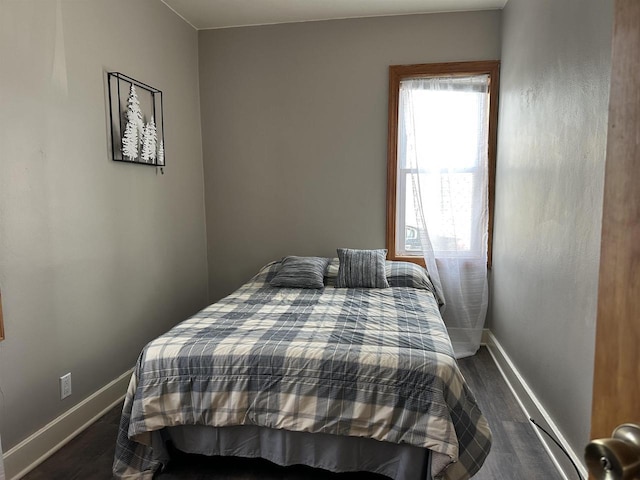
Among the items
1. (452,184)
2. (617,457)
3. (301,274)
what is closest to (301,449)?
(301,274)

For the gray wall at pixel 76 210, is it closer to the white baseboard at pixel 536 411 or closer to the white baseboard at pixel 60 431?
the white baseboard at pixel 60 431

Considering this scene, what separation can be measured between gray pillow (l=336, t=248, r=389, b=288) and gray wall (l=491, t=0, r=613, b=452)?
91 centimetres

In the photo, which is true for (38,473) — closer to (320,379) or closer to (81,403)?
(81,403)

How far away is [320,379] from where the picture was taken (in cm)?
184

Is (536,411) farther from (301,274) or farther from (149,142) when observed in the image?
(149,142)

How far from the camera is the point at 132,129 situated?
2.75 m

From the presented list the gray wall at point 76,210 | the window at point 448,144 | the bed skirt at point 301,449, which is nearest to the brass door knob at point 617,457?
the bed skirt at point 301,449

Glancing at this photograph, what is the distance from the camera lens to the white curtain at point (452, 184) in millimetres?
3422

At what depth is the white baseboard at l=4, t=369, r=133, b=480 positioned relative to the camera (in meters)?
1.98

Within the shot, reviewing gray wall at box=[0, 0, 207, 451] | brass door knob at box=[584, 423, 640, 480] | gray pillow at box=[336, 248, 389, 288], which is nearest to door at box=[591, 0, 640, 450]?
brass door knob at box=[584, 423, 640, 480]

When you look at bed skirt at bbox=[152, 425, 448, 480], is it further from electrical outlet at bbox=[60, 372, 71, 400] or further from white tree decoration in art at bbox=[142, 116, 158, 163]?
white tree decoration in art at bbox=[142, 116, 158, 163]

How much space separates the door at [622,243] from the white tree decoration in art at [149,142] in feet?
9.18

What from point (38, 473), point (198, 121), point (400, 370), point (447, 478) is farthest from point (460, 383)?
point (198, 121)

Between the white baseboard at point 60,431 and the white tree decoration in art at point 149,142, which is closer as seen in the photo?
the white baseboard at point 60,431
